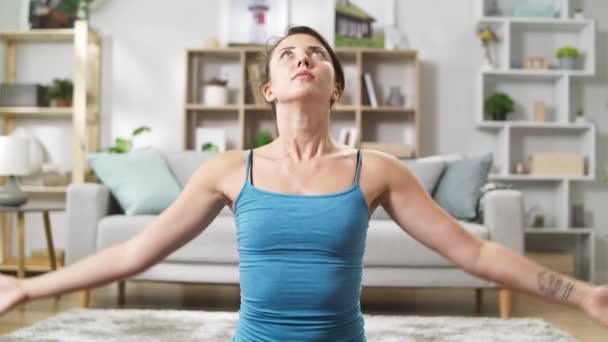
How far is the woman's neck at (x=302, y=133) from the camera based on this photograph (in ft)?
3.75

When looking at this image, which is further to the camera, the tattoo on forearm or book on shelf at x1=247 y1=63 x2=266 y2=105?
book on shelf at x1=247 y1=63 x2=266 y2=105

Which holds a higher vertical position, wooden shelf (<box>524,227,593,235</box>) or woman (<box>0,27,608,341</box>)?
woman (<box>0,27,608,341</box>)

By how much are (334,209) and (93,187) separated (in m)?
2.31

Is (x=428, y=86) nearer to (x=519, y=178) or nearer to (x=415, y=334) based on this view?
(x=519, y=178)

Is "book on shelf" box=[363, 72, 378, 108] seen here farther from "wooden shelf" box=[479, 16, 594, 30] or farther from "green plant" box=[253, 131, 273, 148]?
"wooden shelf" box=[479, 16, 594, 30]

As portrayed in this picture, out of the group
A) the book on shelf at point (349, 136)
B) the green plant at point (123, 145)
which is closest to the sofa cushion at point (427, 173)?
the book on shelf at point (349, 136)

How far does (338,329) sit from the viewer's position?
1079 mm

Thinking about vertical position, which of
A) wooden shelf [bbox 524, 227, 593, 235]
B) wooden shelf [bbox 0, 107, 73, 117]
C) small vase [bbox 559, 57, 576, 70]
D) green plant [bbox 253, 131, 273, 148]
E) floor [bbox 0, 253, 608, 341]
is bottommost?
floor [bbox 0, 253, 608, 341]

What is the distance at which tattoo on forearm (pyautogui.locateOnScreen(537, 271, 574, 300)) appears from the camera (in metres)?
0.98

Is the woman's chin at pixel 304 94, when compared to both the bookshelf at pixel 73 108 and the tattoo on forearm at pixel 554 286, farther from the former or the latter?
the bookshelf at pixel 73 108

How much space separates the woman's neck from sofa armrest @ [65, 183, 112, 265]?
6.97 feet

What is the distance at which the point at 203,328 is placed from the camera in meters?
2.46

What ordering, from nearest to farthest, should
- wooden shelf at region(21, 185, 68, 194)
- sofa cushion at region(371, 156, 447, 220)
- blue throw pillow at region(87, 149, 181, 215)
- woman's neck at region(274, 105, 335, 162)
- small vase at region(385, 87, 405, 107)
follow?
woman's neck at region(274, 105, 335, 162) < blue throw pillow at region(87, 149, 181, 215) < sofa cushion at region(371, 156, 447, 220) < wooden shelf at region(21, 185, 68, 194) < small vase at region(385, 87, 405, 107)

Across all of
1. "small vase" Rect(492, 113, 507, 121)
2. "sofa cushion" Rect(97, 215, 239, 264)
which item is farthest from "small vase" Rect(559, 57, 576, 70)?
"sofa cushion" Rect(97, 215, 239, 264)
